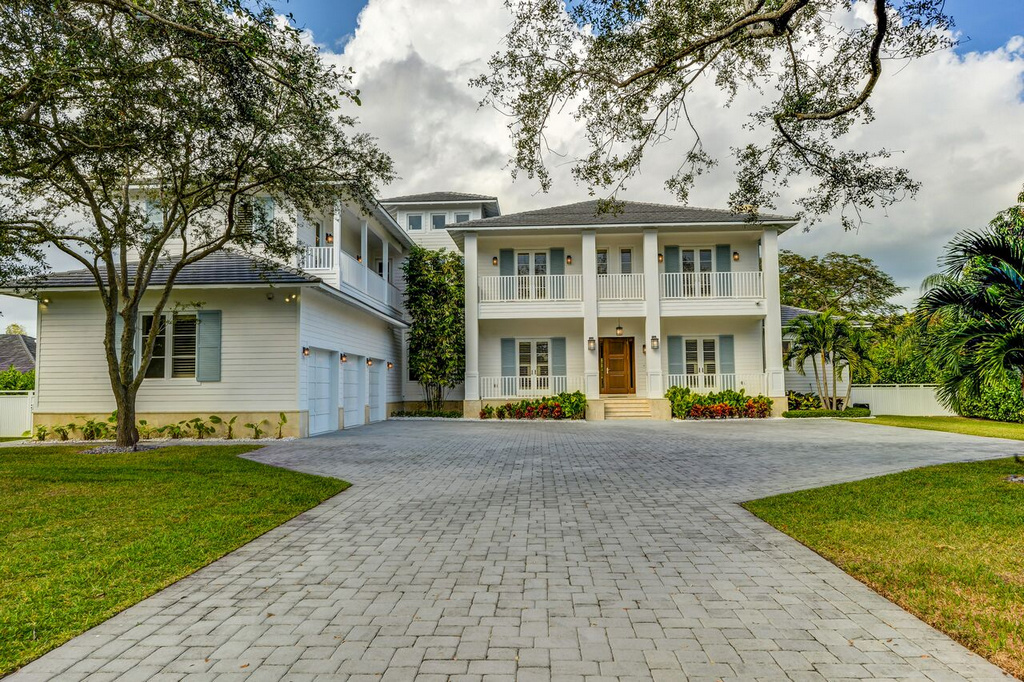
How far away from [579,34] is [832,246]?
26.5m

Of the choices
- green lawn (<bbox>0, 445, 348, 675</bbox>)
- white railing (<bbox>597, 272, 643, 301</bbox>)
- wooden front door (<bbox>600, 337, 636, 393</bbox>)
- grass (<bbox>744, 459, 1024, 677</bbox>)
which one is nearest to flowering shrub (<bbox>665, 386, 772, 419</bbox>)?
wooden front door (<bbox>600, 337, 636, 393</bbox>)

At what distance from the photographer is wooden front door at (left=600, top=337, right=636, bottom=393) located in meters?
20.9

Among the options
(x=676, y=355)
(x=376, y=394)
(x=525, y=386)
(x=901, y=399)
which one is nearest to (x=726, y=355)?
(x=676, y=355)

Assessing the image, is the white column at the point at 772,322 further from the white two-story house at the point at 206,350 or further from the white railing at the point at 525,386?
the white two-story house at the point at 206,350

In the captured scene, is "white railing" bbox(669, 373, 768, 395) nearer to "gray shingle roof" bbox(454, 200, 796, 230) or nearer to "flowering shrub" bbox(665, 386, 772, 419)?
"flowering shrub" bbox(665, 386, 772, 419)

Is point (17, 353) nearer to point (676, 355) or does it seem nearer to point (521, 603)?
point (676, 355)

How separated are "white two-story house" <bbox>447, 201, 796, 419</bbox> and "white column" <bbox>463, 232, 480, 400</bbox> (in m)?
0.04

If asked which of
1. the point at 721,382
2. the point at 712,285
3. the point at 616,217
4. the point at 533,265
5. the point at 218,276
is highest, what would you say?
the point at 616,217

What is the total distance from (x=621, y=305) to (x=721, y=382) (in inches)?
168

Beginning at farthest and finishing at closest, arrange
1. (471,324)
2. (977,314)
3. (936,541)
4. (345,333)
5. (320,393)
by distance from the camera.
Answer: (471,324), (345,333), (320,393), (977,314), (936,541)

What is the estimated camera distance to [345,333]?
1628 cm

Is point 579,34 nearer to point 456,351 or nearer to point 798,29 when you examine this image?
point 798,29

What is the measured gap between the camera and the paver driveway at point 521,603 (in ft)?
9.23

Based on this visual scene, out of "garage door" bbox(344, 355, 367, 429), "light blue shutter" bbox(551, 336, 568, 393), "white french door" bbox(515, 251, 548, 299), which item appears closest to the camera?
"garage door" bbox(344, 355, 367, 429)
